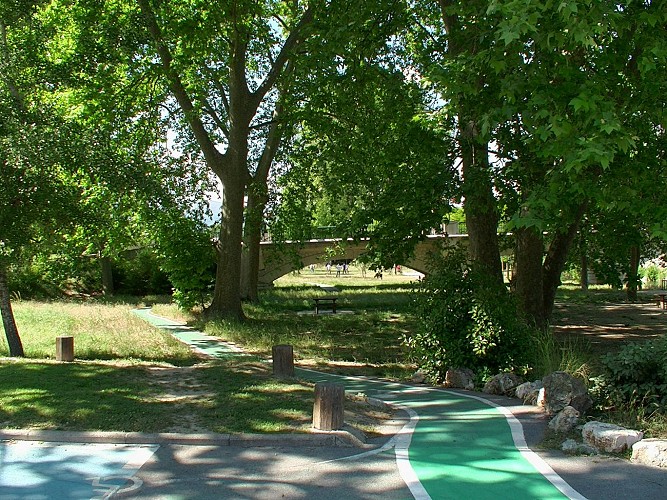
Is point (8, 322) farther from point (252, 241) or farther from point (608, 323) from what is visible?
point (608, 323)

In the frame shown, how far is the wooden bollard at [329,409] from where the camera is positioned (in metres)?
7.50

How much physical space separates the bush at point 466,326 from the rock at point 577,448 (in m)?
4.13

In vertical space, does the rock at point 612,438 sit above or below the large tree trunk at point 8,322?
below

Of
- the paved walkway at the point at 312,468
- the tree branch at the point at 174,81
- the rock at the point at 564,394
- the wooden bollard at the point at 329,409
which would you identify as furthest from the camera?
the tree branch at the point at 174,81

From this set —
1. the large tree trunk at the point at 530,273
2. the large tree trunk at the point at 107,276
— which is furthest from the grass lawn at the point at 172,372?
the large tree trunk at the point at 107,276

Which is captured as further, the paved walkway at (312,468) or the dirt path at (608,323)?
the dirt path at (608,323)

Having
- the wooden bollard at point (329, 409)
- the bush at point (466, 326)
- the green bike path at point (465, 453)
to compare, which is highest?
the bush at point (466, 326)

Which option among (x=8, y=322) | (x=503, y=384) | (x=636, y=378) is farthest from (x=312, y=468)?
(x=8, y=322)

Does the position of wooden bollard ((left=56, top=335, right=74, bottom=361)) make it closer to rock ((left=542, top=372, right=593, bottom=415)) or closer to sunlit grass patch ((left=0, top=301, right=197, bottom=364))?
sunlit grass patch ((left=0, top=301, right=197, bottom=364))

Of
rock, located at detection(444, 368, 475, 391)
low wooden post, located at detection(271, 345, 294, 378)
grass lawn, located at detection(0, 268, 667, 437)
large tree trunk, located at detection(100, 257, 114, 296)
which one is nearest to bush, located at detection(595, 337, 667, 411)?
grass lawn, located at detection(0, 268, 667, 437)

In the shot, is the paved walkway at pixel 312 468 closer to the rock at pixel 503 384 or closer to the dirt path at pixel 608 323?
the rock at pixel 503 384

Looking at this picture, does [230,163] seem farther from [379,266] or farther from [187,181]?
[379,266]

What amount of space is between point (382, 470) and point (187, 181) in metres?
20.4

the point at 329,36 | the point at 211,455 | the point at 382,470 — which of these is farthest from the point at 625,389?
the point at 329,36
